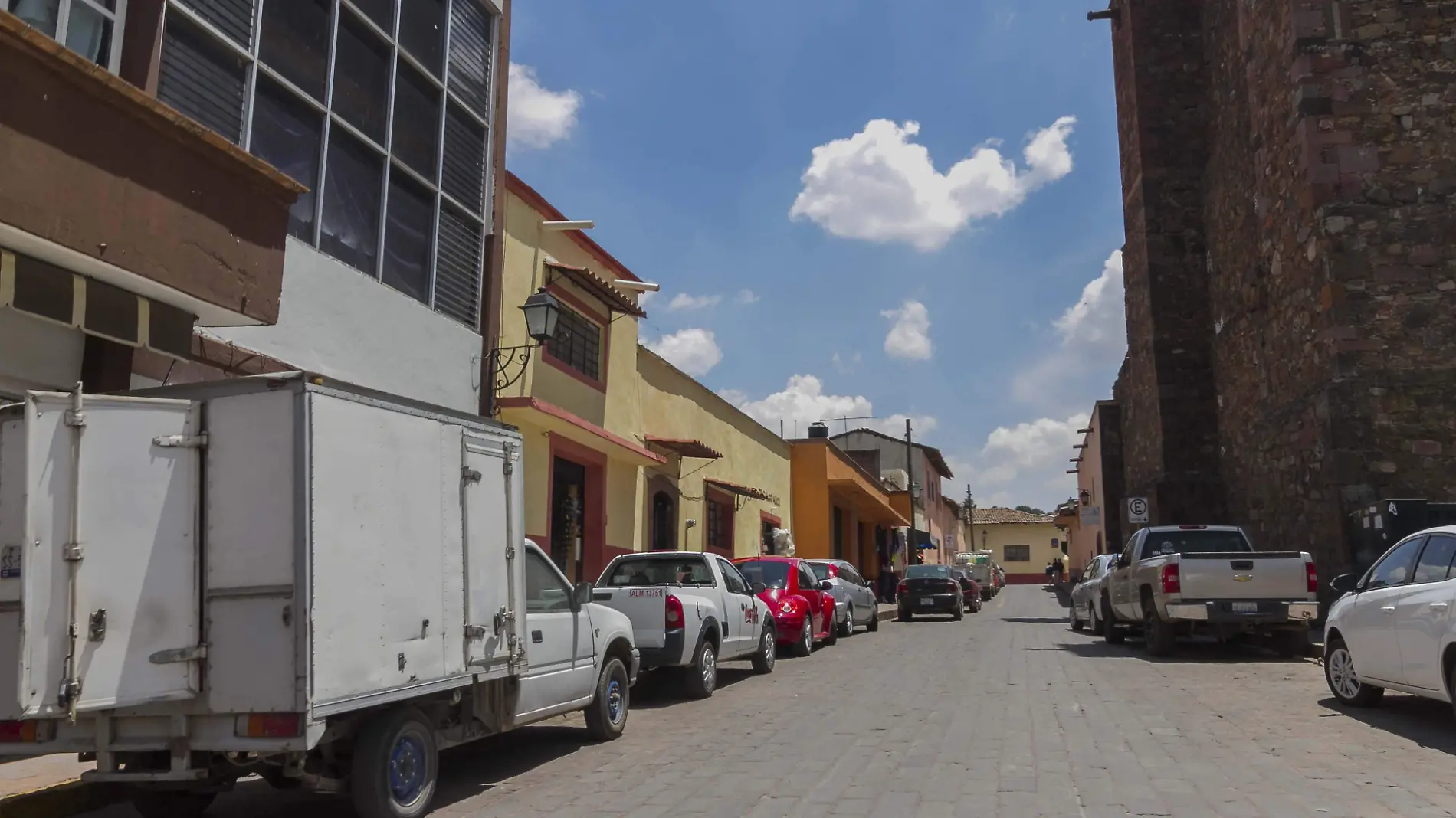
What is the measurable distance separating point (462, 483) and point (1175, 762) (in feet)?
16.9

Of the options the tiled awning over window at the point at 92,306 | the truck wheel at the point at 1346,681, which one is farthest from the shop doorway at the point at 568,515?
the truck wheel at the point at 1346,681

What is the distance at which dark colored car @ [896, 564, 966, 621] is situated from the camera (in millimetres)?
27219

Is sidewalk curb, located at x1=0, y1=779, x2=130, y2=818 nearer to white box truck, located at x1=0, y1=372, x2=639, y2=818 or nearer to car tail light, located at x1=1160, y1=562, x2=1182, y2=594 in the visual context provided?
white box truck, located at x1=0, y1=372, x2=639, y2=818

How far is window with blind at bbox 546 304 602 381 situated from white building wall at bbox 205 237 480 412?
9.30 ft

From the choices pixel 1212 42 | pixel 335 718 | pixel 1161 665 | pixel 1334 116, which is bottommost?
pixel 1161 665

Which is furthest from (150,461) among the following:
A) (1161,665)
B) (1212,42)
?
(1212,42)

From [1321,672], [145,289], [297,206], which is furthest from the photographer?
[1321,672]

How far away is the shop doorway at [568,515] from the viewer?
16672 mm

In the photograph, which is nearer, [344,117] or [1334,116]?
[344,117]

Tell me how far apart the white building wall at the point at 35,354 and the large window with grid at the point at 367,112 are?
219 cm

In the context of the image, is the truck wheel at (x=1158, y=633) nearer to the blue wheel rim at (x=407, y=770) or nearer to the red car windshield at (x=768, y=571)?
the red car windshield at (x=768, y=571)

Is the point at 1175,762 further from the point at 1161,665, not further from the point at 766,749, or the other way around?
the point at 1161,665

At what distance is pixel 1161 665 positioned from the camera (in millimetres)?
13766

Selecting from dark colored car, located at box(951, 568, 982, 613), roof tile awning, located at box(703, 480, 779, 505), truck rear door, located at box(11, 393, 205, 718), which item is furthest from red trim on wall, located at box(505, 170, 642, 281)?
dark colored car, located at box(951, 568, 982, 613)
